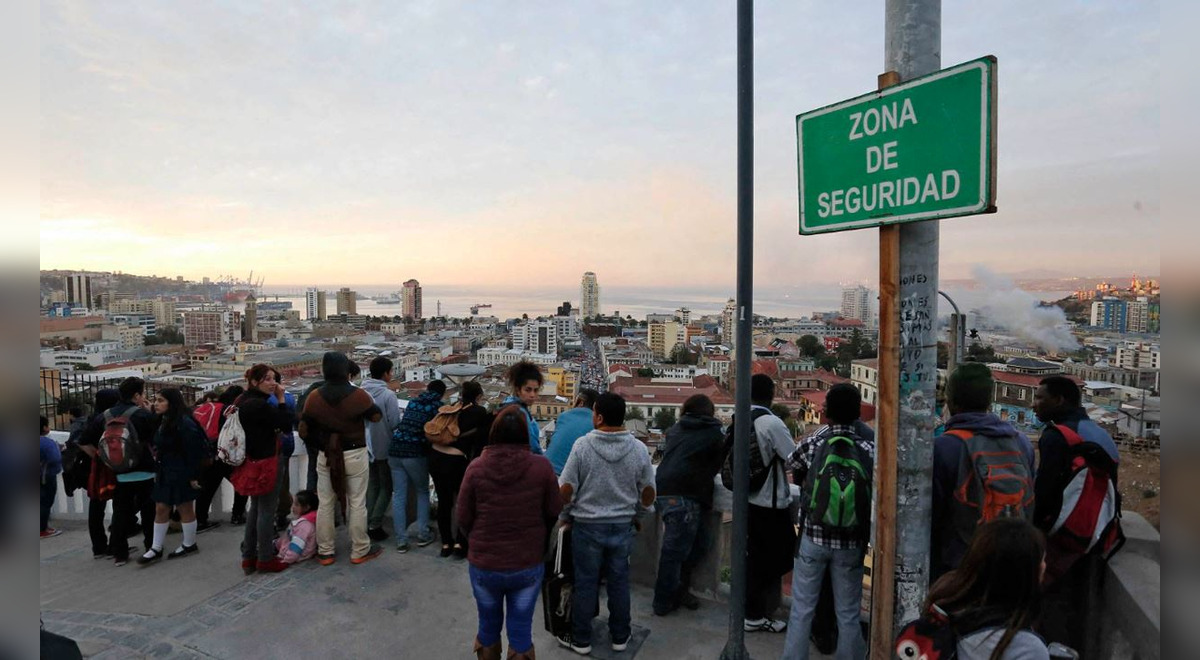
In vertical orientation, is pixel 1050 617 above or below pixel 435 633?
above

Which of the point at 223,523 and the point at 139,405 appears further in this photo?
the point at 223,523

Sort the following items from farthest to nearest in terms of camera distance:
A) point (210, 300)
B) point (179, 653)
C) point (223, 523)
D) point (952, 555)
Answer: point (210, 300), point (223, 523), point (179, 653), point (952, 555)

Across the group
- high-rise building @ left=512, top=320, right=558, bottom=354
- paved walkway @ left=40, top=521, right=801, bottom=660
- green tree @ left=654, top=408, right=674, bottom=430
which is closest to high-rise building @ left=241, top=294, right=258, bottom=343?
green tree @ left=654, top=408, right=674, bottom=430

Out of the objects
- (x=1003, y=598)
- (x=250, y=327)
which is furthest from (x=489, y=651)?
(x=250, y=327)

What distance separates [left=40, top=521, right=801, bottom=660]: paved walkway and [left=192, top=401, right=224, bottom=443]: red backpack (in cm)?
102

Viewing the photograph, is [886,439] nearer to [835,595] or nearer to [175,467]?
[835,595]

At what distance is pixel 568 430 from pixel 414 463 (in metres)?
1.57

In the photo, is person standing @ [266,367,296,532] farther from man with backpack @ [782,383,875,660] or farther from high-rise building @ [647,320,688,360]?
high-rise building @ [647,320,688,360]

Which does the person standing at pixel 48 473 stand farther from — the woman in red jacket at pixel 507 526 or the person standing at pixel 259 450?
the woman in red jacket at pixel 507 526

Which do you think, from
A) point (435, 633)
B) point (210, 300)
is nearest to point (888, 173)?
point (435, 633)

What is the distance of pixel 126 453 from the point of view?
4.39 metres
